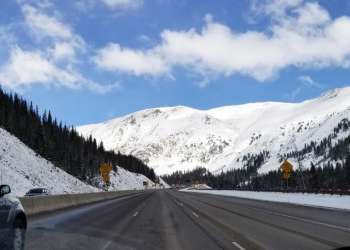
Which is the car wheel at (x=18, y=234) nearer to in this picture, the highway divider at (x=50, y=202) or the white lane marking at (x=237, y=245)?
the white lane marking at (x=237, y=245)

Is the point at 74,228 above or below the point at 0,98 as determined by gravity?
below

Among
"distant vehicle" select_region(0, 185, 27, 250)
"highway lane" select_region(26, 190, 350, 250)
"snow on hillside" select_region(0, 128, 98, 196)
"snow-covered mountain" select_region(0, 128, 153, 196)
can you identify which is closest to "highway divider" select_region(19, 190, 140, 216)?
"highway lane" select_region(26, 190, 350, 250)

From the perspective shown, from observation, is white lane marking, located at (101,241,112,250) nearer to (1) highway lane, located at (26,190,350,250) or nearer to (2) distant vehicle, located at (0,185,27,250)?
(1) highway lane, located at (26,190,350,250)

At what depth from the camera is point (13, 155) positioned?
69812 mm

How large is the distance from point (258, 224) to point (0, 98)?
266ft

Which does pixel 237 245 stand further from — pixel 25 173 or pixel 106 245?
pixel 25 173

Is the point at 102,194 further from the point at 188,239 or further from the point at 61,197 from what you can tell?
the point at 188,239

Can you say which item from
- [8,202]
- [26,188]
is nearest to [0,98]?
[26,188]

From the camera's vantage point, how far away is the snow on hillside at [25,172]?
5658 centimetres

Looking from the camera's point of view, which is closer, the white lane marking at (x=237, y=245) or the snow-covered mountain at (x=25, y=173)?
the white lane marking at (x=237, y=245)

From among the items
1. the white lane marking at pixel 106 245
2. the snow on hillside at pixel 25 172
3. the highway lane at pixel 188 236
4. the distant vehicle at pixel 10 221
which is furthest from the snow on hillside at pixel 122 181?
the distant vehicle at pixel 10 221

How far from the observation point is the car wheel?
11458 millimetres

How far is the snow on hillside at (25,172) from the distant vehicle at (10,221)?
4240 cm

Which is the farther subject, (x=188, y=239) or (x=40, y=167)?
(x=40, y=167)
